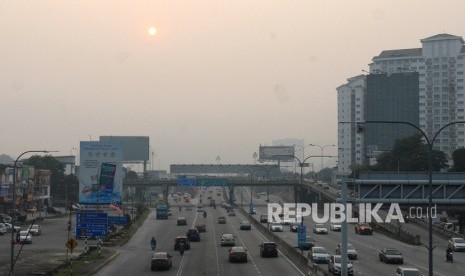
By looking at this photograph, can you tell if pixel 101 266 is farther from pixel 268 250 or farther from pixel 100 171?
pixel 100 171

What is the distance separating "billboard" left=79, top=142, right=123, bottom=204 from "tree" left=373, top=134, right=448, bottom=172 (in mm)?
78272

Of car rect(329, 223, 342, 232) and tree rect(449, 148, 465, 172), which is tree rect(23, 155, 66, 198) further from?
tree rect(449, 148, 465, 172)

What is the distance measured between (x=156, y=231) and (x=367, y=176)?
4963 centimetres

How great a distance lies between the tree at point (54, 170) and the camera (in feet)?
554

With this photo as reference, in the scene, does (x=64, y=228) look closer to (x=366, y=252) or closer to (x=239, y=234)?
(x=239, y=234)

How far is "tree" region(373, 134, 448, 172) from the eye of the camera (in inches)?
5566

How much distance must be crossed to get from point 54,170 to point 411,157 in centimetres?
8667

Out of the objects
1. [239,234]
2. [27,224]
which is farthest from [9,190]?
[239,234]

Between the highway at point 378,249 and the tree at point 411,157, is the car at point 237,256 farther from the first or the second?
the tree at point 411,157

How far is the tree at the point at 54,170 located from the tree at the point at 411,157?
7797 cm

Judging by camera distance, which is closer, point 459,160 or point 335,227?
point 335,227

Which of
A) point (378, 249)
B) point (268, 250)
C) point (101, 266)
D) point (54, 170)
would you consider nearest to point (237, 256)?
point (268, 250)

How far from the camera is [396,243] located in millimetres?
78188

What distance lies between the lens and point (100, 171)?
80125 mm
